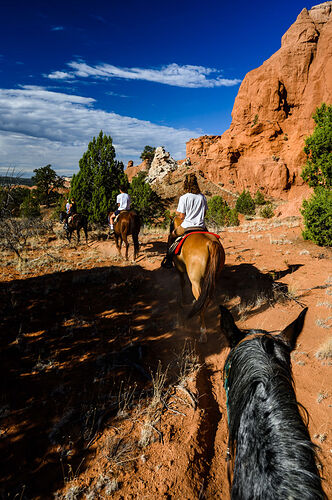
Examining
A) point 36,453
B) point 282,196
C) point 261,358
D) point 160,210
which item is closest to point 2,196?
point 36,453

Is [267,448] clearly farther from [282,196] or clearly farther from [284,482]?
[282,196]

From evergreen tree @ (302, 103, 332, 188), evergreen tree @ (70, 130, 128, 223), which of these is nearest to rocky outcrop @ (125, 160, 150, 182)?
evergreen tree @ (70, 130, 128, 223)

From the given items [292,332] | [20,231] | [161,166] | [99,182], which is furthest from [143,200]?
[161,166]

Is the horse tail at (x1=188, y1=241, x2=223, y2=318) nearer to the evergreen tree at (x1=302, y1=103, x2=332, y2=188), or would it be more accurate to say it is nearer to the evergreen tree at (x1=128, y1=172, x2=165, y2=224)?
the evergreen tree at (x1=302, y1=103, x2=332, y2=188)

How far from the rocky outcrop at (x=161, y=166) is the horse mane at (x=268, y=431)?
66.3m

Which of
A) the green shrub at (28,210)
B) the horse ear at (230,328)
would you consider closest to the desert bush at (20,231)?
the green shrub at (28,210)

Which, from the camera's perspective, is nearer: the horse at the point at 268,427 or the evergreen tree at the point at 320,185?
the horse at the point at 268,427

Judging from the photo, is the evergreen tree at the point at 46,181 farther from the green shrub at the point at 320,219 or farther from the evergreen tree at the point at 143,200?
the green shrub at the point at 320,219

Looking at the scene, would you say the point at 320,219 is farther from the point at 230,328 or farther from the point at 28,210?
the point at 28,210

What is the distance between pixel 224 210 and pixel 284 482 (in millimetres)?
27627

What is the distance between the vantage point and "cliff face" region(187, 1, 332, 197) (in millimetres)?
49609

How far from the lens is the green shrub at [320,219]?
9.25 m

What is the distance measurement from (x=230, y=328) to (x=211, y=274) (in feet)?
7.54

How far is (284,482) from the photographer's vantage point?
96 cm
